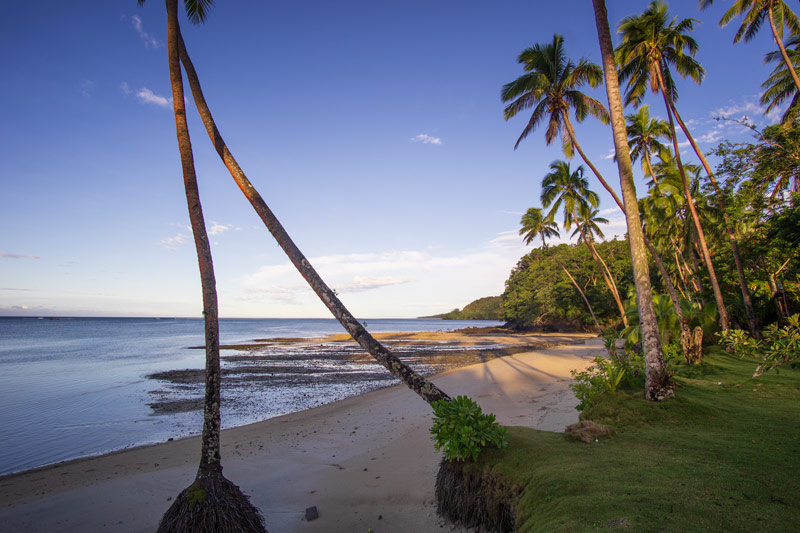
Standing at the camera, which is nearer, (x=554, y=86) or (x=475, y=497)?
(x=475, y=497)

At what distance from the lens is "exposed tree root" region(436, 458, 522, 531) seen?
379 centimetres

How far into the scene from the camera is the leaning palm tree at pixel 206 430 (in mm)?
4094

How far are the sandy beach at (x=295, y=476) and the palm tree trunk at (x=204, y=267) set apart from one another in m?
1.53

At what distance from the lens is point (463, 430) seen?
4309 mm

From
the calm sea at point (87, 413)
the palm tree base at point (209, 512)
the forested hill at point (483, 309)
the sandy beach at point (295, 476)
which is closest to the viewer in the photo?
the palm tree base at point (209, 512)

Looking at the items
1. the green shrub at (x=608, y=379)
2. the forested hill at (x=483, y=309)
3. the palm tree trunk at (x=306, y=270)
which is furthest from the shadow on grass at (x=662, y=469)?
the forested hill at (x=483, y=309)

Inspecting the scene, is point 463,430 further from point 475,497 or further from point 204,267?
point 204,267

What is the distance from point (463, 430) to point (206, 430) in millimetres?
3083

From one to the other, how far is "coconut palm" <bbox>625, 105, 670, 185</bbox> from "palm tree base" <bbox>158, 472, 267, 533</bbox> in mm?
21387

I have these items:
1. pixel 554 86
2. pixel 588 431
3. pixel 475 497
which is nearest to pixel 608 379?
pixel 588 431

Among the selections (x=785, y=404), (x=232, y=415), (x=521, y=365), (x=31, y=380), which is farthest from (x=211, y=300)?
(x=31, y=380)

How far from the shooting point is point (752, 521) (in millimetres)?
2580

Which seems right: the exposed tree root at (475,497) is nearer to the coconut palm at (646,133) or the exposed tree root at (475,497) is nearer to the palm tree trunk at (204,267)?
the palm tree trunk at (204,267)

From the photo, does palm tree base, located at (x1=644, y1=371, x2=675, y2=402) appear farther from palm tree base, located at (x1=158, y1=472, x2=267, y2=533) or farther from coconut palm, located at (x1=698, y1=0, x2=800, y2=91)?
coconut palm, located at (x1=698, y1=0, x2=800, y2=91)
